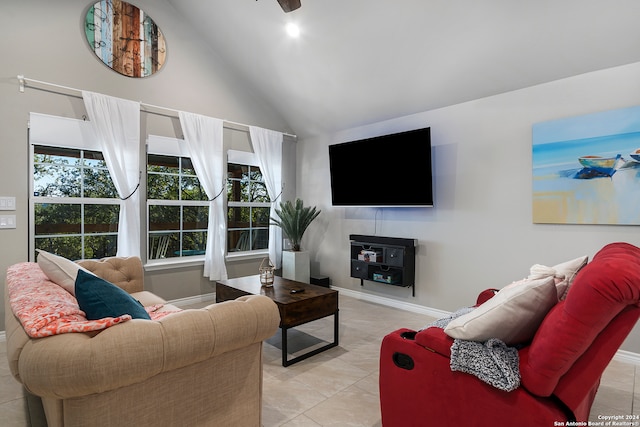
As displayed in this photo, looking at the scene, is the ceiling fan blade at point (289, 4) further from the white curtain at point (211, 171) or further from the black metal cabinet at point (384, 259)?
the black metal cabinet at point (384, 259)

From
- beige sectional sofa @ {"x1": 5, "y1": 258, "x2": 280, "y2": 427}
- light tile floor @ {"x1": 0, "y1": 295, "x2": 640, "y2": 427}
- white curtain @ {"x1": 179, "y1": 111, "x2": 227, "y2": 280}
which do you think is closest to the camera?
beige sectional sofa @ {"x1": 5, "y1": 258, "x2": 280, "y2": 427}

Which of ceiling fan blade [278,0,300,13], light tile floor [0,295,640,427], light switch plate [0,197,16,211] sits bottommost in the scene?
light tile floor [0,295,640,427]

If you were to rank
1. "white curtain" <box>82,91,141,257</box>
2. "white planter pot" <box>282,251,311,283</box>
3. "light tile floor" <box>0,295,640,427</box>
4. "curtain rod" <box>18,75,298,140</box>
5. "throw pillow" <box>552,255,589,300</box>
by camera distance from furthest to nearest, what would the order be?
"white planter pot" <box>282,251,311,283</box>, "white curtain" <box>82,91,141,257</box>, "curtain rod" <box>18,75,298,140</box>, "light tile floor" <box>0,295,640,427</box>, "throw pillow" <box>552,255,589,300</box>

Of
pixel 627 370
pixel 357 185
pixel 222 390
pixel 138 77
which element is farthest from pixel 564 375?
pixel 138 77

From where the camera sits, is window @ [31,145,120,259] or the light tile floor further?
window @ [31,145,120,259]

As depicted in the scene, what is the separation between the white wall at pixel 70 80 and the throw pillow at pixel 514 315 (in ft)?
12.6

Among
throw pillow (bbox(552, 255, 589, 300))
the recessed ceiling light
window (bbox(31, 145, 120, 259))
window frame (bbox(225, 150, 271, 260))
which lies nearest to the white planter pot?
window frame (bbox(225, 150, 271, 260))

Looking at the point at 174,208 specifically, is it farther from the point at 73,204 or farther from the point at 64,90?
the point at 64,90

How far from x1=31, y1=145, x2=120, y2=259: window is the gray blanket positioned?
12.6ft

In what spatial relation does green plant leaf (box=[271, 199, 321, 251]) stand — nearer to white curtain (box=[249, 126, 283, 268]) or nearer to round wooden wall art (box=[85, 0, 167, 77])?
white curtain (box=[249, 126, 283, 268])

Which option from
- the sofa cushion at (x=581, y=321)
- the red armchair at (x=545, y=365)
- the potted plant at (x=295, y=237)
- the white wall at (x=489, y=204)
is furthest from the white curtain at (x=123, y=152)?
the sofa cushion at (x=581, y=321)

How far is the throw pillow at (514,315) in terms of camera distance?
57.7 inches

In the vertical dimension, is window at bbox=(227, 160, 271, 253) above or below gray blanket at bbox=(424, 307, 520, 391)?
above

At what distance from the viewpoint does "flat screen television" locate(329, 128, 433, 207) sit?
156 inches
